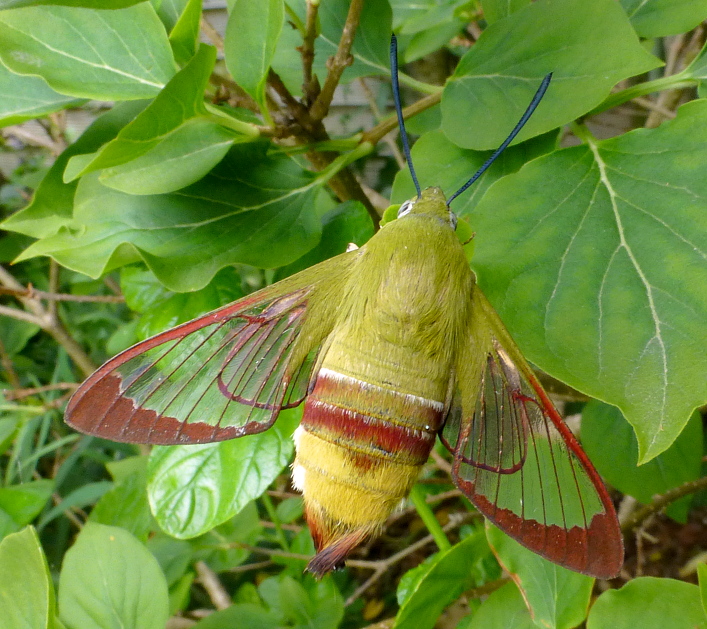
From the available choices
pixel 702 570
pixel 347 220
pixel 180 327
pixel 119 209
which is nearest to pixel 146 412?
pixel 180 327

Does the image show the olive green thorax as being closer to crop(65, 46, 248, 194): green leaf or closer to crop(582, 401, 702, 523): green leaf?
crop(65, 46, 248, 194): green leaf

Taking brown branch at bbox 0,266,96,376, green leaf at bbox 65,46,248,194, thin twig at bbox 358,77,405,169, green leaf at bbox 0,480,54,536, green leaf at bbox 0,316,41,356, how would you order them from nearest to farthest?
green leaf at bbox 65,46,248,194 → green leaf at bbox 0,480,54,536 → brown branch at bbox 0,266,96,376 → thin twig at bbox 358,77,405,169 → green leaf at bbox 0,316,41,356

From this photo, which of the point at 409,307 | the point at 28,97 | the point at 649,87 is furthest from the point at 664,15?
the point at 28,97

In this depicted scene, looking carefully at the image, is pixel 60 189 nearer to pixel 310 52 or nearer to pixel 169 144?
pixel 169 144

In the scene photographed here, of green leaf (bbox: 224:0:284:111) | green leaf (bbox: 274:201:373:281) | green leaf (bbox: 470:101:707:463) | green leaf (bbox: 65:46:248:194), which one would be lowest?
green leaf (bbox: 470:101:707:463)

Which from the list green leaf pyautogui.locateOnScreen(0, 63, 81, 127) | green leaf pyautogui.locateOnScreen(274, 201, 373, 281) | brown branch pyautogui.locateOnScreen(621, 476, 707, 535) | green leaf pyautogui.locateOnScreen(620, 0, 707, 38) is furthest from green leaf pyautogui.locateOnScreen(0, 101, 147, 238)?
brown branch pyautogui.locateOnScreen(621, 476, 707, 535)

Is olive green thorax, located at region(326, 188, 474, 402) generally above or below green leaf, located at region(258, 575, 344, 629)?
above
